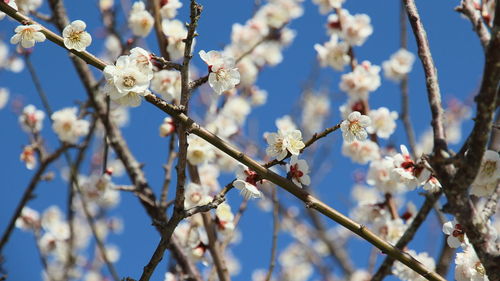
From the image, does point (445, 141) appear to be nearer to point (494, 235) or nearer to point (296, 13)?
point (494, 235)

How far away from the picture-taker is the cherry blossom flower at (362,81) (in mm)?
3484

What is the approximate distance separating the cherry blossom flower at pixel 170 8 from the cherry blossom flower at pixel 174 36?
106 mm

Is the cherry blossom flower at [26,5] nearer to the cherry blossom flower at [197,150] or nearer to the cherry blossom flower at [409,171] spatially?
the cherry blossom flower at [197,150]

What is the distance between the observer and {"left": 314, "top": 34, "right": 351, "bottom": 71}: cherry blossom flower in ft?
12.2

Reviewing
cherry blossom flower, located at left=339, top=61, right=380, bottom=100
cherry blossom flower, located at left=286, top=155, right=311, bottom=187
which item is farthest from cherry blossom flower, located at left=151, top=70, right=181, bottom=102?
cherry blossom flower, located at left=286, top=155, right=311, bottom=187

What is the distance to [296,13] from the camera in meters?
→ 5.32

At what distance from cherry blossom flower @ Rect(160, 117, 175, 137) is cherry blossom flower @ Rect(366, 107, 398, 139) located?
114cm

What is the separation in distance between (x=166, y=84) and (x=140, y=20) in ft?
1.48

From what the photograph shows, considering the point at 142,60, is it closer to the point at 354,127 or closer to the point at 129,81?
the point at 129,81

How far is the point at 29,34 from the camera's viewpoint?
1840mm

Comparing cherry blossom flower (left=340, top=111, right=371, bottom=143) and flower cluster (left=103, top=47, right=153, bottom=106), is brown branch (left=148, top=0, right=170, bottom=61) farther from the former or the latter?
cherry blossom flower (left=340, top=111, right=371, bottom=143)

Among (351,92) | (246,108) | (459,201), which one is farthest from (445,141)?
(246,108)

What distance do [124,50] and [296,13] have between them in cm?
249

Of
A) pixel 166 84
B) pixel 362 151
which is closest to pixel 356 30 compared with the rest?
pixel 362 151
